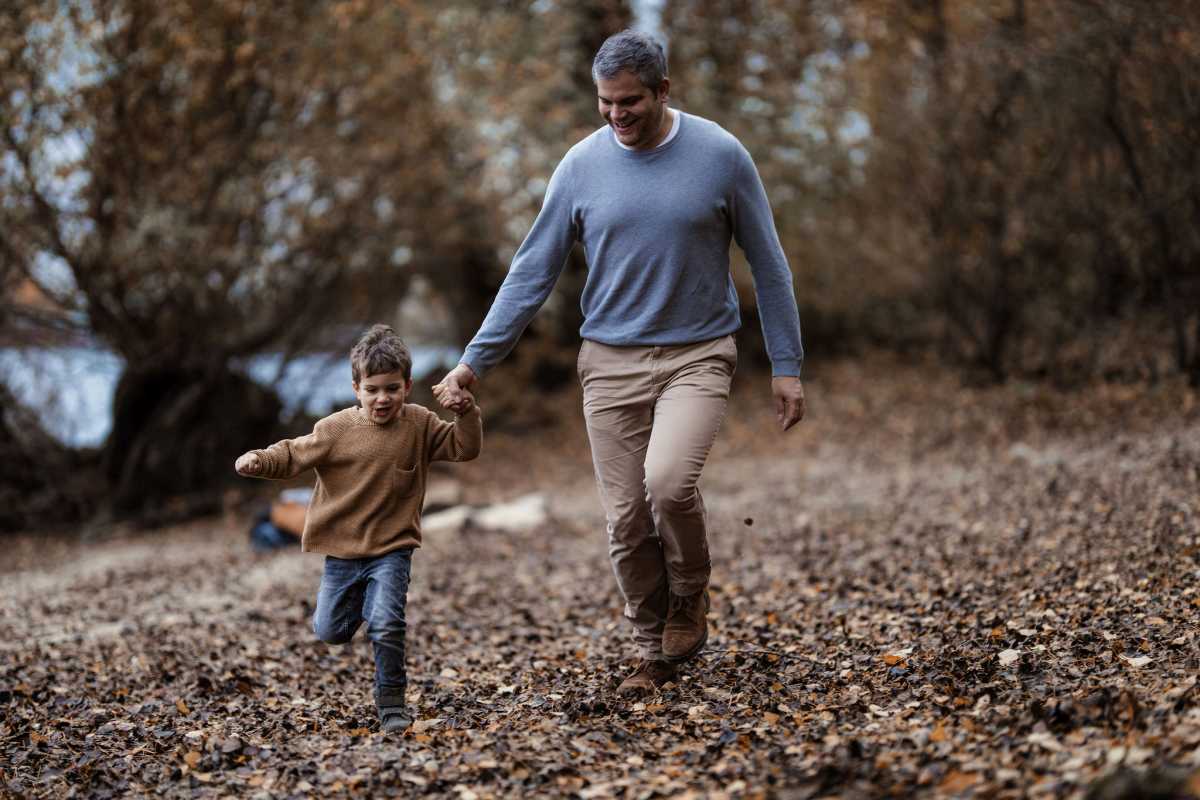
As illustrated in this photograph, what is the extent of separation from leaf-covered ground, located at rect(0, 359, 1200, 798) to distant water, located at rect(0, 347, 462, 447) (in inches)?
53.2

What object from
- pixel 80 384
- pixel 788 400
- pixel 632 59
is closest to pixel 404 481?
pixel 788 400

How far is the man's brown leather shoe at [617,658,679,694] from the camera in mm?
4543

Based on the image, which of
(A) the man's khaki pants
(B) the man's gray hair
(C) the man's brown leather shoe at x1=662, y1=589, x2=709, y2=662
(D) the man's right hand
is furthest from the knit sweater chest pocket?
(B) the man's gray hair

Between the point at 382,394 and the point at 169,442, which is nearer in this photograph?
the point at 382,394

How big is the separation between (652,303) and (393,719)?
1736mm

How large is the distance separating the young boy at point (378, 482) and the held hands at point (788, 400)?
1.08 m

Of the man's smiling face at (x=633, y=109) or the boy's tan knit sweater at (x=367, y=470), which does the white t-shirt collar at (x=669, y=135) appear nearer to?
the man's smiling face at (x=633, y=109)

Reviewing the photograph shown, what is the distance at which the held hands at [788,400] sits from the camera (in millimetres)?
4391

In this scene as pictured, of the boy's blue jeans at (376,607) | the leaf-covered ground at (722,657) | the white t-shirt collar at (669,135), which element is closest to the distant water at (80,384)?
the leaf-covered ground at (722,657)

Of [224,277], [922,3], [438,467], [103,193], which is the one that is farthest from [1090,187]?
[103,193]

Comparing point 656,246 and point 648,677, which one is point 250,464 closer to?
point 656,246

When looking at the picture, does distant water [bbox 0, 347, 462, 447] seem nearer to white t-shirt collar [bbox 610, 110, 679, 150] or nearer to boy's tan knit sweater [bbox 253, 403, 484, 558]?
boy's tan knit sweater [bbox 253, 403, 484, 558]

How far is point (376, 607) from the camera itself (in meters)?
4.26

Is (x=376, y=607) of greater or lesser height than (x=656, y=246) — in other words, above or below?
below
